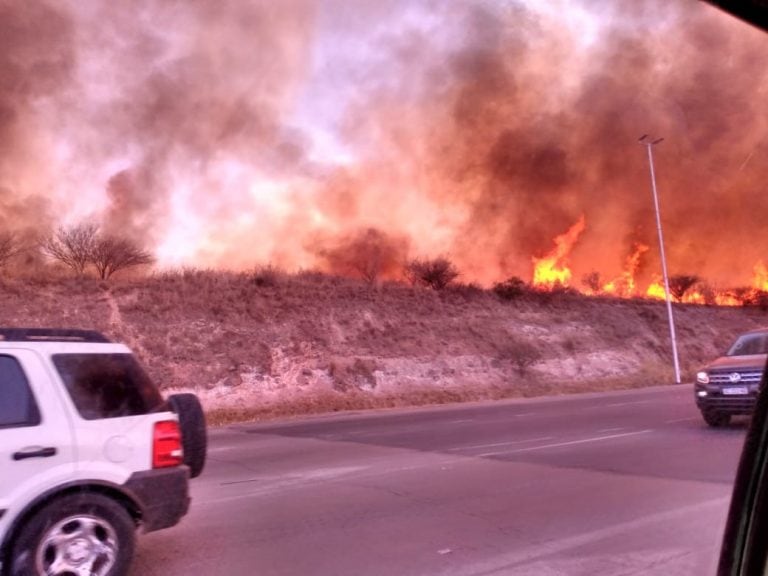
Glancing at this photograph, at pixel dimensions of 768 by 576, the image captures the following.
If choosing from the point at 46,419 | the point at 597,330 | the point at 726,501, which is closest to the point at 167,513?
the point at 46,419

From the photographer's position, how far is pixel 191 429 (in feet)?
20.0

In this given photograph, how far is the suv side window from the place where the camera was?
4.90 meters

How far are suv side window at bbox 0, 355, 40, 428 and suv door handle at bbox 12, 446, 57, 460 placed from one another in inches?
7.1

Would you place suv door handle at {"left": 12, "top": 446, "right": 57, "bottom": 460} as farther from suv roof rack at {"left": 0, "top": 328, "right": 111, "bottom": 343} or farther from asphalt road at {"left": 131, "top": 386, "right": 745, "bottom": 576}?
asphalt road at {"left": 131, "top": 386, "right": 745, "bottom": 576}

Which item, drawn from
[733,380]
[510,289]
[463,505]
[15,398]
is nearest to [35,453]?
[15,398]

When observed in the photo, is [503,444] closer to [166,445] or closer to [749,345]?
[749,345]

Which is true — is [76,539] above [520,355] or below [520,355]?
below

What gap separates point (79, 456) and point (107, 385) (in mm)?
570

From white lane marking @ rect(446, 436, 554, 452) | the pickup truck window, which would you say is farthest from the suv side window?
the pickup truck window

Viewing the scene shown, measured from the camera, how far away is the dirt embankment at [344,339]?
27.8 metres

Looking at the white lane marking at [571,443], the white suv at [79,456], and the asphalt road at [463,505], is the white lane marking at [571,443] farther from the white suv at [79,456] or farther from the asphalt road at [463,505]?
the white suv at [79,456]

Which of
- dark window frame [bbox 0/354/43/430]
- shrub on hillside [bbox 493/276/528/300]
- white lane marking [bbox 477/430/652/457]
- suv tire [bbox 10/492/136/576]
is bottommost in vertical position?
white lane marking [bbox 477/430/652/457]

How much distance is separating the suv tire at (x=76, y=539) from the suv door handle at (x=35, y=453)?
1.06 ft

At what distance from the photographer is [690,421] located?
1554cm
